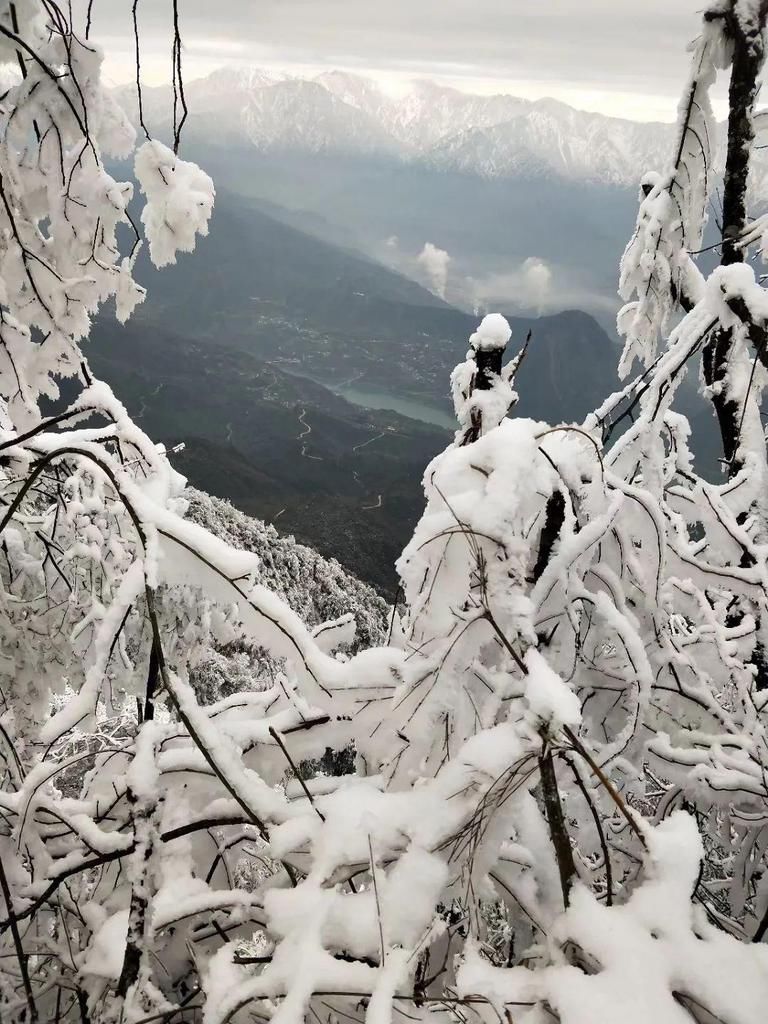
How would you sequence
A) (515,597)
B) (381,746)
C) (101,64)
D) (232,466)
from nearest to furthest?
1. (515,597)
2. (381,746)
3. (101,64)
4. (232,466)

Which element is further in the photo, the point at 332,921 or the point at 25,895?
the point at 25,895

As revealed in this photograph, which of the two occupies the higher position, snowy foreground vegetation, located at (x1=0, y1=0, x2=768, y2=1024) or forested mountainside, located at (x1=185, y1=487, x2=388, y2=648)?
snowy foreground vegetation, located at (x1=0, y1=0, x2=768, y2=1024)

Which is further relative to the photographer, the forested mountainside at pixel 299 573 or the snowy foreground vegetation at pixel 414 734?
the forested mountainside at pixel 299 573

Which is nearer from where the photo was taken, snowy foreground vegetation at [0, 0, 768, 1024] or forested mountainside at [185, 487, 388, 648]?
snowy foreground vegetation at [0, 0, 768, 1024]

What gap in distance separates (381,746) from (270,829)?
331 mm

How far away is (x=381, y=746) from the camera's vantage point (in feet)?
4.52

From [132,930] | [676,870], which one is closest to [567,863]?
[676,870]

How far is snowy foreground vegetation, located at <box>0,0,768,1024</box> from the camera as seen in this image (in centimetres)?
91

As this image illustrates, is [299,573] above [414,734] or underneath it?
underneath

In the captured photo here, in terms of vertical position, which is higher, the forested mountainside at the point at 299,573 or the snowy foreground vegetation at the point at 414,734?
the snowy foreground vegetation at the point at 414,734

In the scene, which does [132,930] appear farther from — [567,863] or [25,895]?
[25,895]

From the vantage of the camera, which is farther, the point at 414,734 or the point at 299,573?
the point at 299,573

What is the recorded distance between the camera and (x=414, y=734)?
115cm

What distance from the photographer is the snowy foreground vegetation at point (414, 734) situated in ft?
2.98
